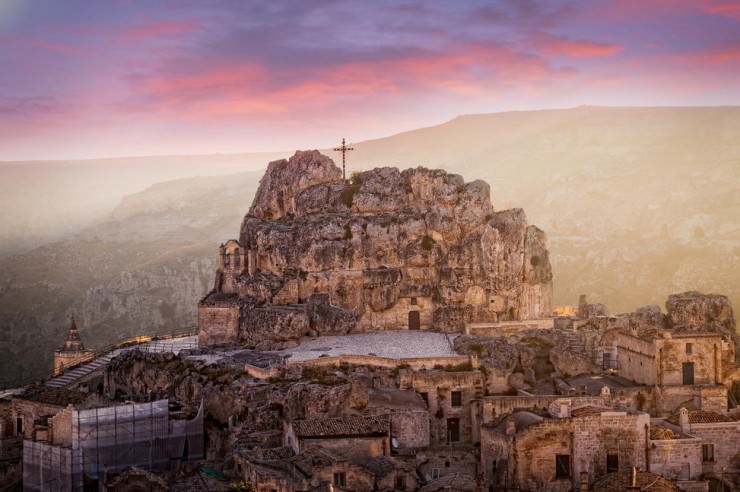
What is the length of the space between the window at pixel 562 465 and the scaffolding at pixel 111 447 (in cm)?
1907

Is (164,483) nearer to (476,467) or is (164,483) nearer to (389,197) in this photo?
(476,467)

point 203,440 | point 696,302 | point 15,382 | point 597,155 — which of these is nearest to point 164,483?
point 203,440

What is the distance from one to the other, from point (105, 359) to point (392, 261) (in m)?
20.3

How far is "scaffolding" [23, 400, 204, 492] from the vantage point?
63156 millimetres

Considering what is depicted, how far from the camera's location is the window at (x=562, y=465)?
6006 cm

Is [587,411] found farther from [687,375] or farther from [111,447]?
[111,447]

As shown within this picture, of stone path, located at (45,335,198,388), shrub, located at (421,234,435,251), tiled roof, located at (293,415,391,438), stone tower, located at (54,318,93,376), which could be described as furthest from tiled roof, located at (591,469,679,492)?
stone tower, located at (54,318,93,376)

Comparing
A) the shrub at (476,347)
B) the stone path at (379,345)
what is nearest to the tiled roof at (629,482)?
the shrub at (476,347)

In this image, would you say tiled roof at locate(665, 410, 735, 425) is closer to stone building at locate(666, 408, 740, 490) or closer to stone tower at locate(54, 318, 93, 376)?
stone building at locate(666, 408, 740, 490)

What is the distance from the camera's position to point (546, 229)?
497 ft

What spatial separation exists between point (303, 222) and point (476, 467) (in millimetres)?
28222

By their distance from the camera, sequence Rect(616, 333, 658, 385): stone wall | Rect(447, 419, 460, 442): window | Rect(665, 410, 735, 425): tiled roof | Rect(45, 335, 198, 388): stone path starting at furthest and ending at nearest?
1. Rect(45, 335, 198, 388): stone path
2. Rect(447, 419, 460, 442): window
3. Rect(616, 333, 658, 385): stone wall
4. Rect(665, 410, 735, 425): tiled roof

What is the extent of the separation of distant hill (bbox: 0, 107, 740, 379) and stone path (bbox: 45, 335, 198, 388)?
39.7m

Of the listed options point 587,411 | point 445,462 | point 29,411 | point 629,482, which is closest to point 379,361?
point 445,462
